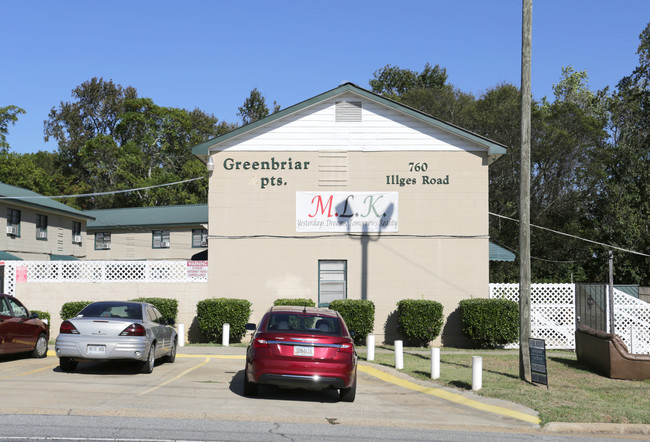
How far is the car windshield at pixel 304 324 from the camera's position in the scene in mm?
11471

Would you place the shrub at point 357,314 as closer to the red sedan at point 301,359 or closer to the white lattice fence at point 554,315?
the white lattice fence at point 554,315

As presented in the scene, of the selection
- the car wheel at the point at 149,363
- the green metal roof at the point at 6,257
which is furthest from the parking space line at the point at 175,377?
the green metal roof at the point at 6,257

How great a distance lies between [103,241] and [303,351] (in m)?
40.7

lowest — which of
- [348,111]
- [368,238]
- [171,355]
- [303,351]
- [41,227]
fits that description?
[171,355]

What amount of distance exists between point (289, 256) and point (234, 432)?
46.5ft

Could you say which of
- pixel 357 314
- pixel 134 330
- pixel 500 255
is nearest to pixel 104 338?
pixel 134 330

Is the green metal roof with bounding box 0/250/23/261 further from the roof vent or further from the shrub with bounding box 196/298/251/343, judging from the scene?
the roof vent

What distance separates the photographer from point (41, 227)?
40688mm

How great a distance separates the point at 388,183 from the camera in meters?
23.1

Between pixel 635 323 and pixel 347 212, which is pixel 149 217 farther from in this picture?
pixel 635 323

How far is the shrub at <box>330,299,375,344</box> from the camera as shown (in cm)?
2155

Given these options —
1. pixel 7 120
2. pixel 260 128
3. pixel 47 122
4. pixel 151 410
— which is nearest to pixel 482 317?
pixel 260 128

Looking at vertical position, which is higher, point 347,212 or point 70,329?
point 347,212

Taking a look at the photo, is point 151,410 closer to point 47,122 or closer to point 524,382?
point 524,382
